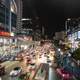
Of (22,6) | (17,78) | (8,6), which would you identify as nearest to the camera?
(17,78)

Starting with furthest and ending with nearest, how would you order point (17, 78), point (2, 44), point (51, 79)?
1. point (2, 44)
2. point (51, 79)
3. point (17, 78)

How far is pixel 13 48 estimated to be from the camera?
78.8 m

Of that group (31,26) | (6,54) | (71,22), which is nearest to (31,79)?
(6,54)

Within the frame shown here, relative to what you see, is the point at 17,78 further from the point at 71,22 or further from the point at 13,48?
the point at 71,22

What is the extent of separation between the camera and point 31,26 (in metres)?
186

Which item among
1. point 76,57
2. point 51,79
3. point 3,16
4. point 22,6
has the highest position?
point 22,6

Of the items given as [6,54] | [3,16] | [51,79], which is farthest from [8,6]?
[51,79]

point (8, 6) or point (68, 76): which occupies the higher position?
point (8, 6)

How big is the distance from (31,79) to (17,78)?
211 centimetres

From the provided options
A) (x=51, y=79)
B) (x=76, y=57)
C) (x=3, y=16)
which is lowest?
(x=51, y=79)

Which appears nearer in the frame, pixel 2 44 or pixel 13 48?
pixel 2 44

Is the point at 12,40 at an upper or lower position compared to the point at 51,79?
upper

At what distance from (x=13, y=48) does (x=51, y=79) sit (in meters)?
42.2

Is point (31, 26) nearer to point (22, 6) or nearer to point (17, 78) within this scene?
point (22, 6)
